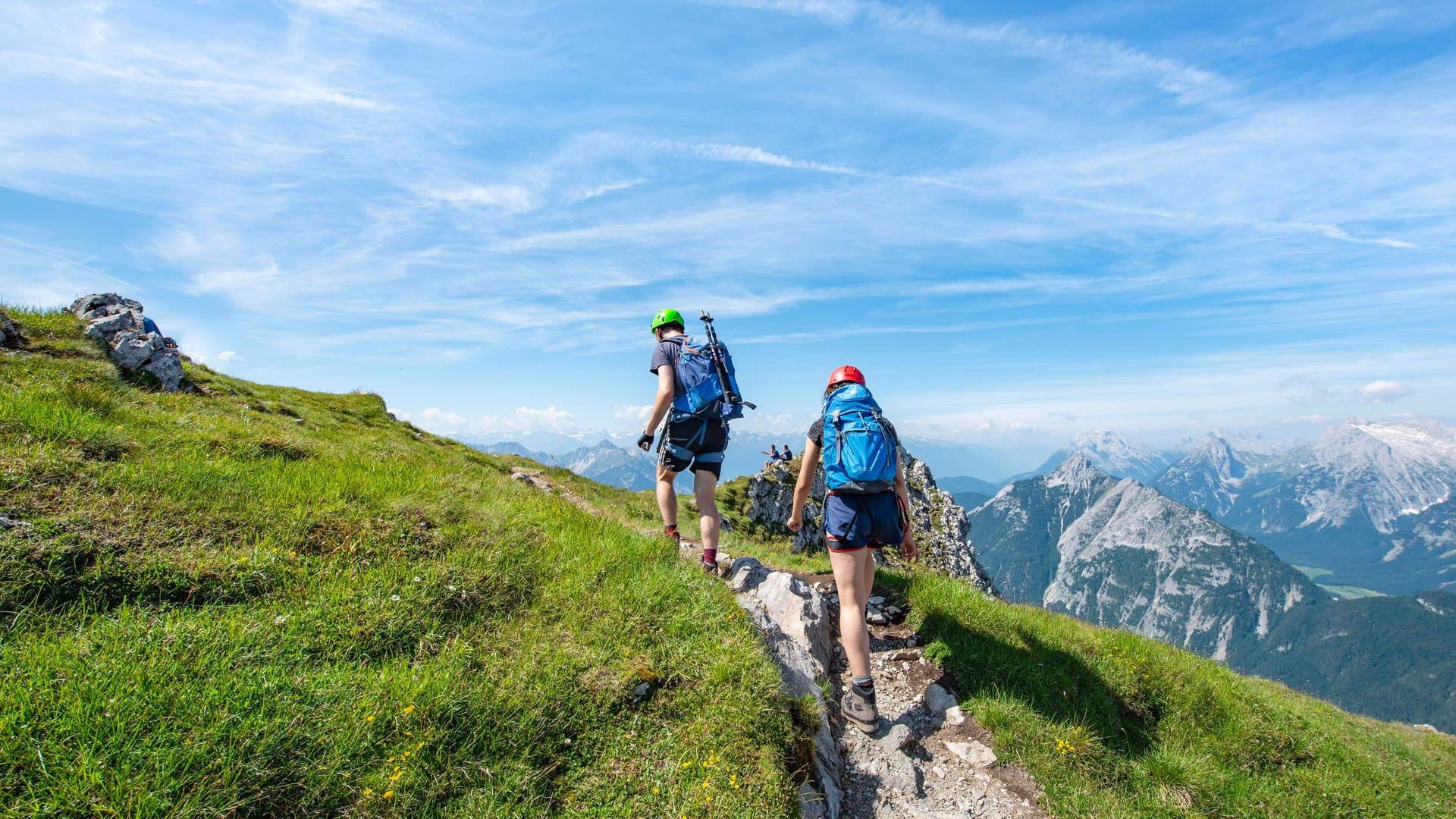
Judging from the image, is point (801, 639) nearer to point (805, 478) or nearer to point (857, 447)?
point (805, 478)

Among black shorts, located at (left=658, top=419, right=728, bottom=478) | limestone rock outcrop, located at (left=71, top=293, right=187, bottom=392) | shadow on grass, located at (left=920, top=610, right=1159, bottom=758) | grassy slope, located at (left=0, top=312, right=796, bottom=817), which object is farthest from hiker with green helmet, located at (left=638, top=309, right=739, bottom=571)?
limestone rock outcrop, located at (left=71, top=293, right=187, bottom=392)

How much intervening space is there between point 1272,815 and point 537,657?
9499 millimetres

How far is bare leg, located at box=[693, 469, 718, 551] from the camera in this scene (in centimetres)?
849

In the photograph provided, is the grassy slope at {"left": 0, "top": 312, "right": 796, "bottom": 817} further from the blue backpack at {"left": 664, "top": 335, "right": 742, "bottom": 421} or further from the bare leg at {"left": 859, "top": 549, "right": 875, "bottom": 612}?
the blue backpack at {"left": 664, "top": 335, "right": 742, "bottom": 421}

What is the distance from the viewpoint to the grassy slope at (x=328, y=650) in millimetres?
3613

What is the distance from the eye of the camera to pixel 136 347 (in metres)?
13.6

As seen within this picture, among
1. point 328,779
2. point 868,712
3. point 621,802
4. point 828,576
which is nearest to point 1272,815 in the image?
point 868,712

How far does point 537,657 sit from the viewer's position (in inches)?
212

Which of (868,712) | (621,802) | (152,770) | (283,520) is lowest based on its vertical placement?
(868,712)

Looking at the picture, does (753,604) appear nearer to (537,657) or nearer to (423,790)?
(537,657)

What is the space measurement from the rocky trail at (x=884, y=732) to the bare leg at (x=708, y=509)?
1.19 feet

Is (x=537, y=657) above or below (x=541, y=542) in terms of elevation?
below

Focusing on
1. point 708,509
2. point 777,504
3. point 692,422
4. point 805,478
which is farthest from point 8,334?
point 777,504

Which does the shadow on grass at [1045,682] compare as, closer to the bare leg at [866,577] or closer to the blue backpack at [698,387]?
the bare leg at [866,577]
